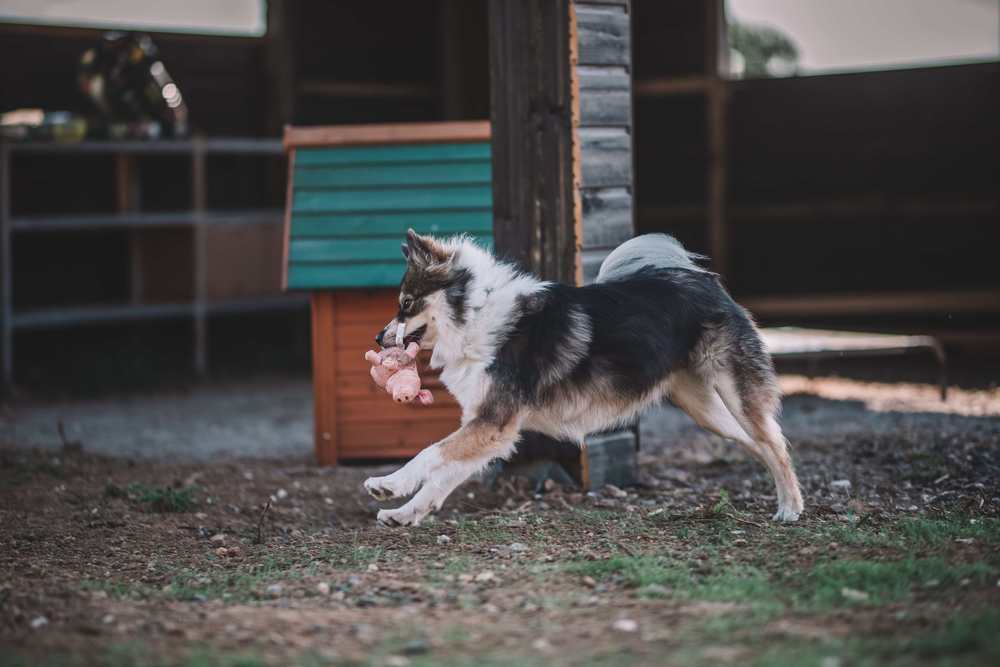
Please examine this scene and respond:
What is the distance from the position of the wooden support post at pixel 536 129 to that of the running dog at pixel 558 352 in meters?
0.66

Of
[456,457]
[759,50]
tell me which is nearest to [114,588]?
[456,457]

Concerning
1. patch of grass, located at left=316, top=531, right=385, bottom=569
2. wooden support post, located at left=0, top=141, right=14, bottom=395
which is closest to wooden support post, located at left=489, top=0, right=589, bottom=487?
patch of grass, located at left=316, top=531, right=385, bottom=569

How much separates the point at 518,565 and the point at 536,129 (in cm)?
254

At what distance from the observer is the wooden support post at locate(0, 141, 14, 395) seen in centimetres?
977

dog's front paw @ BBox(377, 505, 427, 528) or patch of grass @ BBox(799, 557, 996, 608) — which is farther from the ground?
patch of grass @ BBox(799, 557, 996, 608)

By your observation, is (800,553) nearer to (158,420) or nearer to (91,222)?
(158,420)

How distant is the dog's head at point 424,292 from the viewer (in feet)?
17.1

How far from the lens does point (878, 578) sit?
13.7 ft

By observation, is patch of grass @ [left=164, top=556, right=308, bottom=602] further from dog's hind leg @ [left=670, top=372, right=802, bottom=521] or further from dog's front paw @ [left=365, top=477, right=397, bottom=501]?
dog's hind leg @ [left=670, top=372, right=802, bottom=521]

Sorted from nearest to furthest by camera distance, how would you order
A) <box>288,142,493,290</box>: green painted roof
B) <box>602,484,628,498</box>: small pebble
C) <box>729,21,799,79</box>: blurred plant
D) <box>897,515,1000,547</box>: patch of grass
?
1. <box>897,515,1000,547</box>: patch of grass
2. <box>602,484,628,498</box>: small pebble
3. <box>288,142,493,290</box>: green painted roof
4. <box>729,21,799,79</box>: blurred plant

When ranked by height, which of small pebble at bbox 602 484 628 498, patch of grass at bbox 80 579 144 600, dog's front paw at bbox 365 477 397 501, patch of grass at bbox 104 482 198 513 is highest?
dog's front paw at bbox 365 477 397 501

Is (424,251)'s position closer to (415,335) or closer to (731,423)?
(415,335)

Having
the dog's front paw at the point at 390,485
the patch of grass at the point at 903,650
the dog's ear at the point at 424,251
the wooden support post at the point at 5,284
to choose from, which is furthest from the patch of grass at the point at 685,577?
the wooden support post at the point at 5,284

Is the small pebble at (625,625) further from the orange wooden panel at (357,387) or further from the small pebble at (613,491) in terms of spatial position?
the orange wooden panel at (357,387)
